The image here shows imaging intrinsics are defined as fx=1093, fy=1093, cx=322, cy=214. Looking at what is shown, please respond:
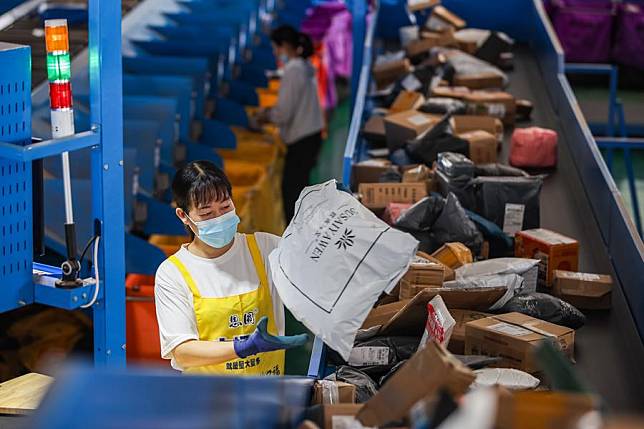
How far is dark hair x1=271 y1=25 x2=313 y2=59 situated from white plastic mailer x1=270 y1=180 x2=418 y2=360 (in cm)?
480

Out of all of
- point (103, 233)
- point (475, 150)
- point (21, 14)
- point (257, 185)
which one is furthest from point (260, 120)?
point (103, 233)

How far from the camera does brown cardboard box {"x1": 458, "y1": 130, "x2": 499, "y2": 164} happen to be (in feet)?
19.1

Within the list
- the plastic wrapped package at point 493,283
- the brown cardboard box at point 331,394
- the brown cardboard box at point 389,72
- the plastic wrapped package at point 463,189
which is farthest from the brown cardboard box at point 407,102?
the brown cardboard box at point 331,394

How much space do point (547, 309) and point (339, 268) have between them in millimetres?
1121

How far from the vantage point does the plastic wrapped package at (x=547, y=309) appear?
3.91 metres

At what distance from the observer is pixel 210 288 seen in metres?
3.26

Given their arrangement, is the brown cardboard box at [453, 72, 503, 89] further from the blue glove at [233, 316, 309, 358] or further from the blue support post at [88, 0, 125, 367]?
the blue glove at [233, 316, 309, 358]

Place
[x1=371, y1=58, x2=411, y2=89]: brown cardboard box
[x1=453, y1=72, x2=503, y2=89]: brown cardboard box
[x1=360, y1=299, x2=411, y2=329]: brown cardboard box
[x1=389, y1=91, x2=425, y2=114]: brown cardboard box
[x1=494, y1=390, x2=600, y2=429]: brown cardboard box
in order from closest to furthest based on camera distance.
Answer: [x1=494, y1=390, x2=600, y2=429]: brown cardboard box
[x1=360, y1=299, x2=411, y2=329]: brown cardboard box
[x1=389, y1=91, x2=425, y2=114]: brown cardboard box
[x1=453, y1=72, x2=503, y2=89]: brown cardboard box
[x1=371, y1=58, x2=411, y2=89]: brown cardboard box

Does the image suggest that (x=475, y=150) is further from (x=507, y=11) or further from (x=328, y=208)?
(x=507, y=11)

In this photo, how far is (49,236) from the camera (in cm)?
530

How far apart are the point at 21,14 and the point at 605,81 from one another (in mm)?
7922

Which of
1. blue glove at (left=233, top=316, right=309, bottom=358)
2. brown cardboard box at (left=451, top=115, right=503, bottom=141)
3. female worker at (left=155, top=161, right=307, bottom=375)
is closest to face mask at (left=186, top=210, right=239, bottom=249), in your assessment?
female worker at (left=155, top=161, right=307, bottom=375)

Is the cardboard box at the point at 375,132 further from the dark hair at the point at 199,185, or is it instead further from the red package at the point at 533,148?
the dark hair at the point at 199,185

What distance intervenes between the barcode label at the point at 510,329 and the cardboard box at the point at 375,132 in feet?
9.44
